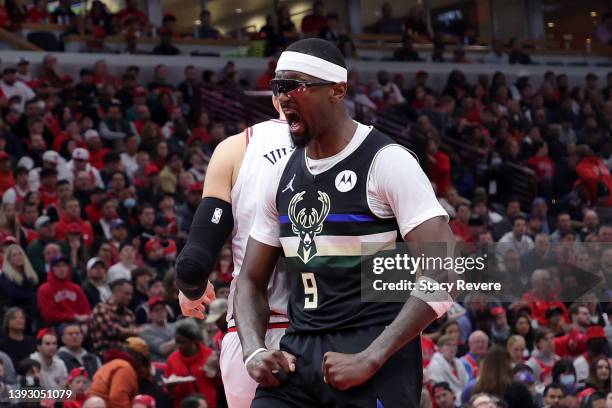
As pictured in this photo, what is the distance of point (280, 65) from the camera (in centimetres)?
453

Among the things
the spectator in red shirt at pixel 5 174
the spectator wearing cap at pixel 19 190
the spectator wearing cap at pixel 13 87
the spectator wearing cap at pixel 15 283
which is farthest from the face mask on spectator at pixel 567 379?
the spectator wearing cap at pixel 13 87

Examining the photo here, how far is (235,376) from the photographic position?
537cm

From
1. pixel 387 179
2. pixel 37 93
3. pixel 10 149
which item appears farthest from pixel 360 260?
pixel 37 93

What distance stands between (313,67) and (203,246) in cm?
110

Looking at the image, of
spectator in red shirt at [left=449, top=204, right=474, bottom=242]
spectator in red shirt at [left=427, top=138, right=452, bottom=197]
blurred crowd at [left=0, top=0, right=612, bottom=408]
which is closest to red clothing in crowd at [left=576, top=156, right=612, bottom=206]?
blurred crowd at [left=0, top=0, right=612, bottom=408]

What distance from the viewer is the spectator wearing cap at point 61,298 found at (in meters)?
12.1

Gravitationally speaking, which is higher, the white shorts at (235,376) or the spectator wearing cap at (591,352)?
the white shorts at (235,376)

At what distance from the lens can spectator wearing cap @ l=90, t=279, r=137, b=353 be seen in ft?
37.9

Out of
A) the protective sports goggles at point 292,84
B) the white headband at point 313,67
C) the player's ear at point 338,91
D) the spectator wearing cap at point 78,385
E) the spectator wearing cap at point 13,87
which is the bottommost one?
the spectator wearing cap at point 78,385

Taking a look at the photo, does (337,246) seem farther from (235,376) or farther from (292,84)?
(235,376)

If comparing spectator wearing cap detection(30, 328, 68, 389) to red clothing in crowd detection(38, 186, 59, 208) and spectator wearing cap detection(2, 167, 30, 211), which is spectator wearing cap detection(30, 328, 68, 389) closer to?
spectator wearing cap detection(2, 167, 30, 211)

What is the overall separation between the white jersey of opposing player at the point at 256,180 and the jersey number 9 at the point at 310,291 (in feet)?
2.30

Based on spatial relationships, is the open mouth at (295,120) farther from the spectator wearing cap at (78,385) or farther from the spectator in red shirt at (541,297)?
the spectator in red shirt at (541,297)

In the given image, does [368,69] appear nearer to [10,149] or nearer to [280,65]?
[10,149]
